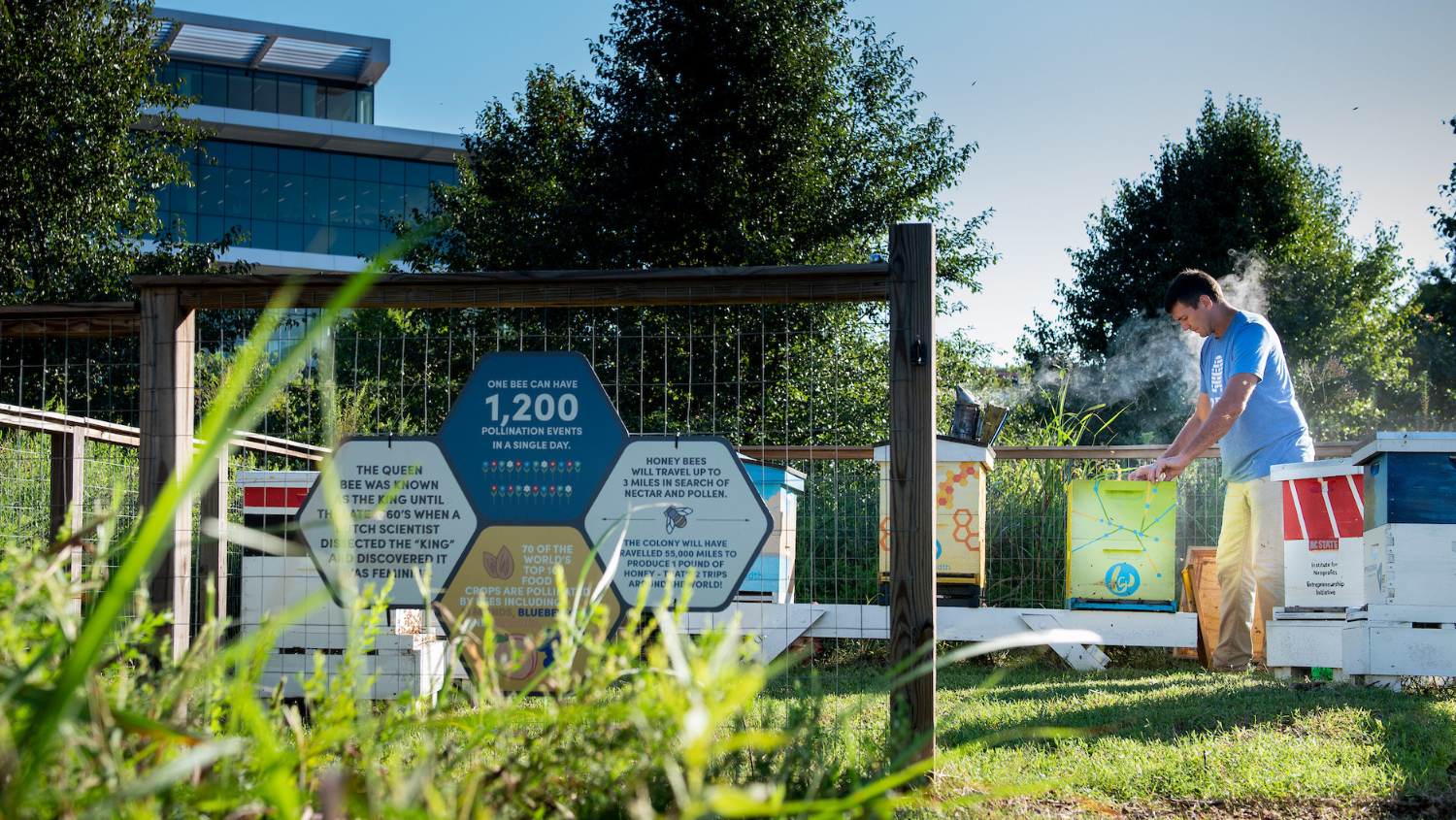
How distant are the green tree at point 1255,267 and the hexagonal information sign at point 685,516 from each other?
22234 mm

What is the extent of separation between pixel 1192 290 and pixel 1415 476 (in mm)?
1473

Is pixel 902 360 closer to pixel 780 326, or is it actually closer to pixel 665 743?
pixel 665 743

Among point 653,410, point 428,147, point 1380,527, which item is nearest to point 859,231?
point 653,410

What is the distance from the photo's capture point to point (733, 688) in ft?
3.83

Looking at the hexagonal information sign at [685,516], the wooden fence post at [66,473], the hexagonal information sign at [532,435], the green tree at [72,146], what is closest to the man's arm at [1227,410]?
the hexagonal information sign at [685,516]

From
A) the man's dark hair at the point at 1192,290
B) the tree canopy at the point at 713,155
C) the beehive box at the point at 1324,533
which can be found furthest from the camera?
the tree canopy at the point at 713,155

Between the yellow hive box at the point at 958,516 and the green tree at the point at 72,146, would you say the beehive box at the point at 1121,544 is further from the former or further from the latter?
the green tree at the point at 72,146

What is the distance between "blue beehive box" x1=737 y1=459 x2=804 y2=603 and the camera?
219 inches

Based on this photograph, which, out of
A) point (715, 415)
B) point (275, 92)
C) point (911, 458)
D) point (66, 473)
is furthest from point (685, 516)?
point (275, 92)

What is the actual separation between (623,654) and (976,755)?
2.09m

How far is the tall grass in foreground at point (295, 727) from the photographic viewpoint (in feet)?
3.06

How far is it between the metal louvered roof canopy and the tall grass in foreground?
3995cm

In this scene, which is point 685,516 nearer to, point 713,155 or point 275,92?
point 713,155

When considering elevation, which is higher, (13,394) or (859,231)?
(859,231)
